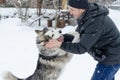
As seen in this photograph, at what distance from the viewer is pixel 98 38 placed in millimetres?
2762

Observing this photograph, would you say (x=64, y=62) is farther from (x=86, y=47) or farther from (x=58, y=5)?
(x=58, y=5)

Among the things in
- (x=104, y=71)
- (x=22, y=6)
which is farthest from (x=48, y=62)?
(x=22, y=6)

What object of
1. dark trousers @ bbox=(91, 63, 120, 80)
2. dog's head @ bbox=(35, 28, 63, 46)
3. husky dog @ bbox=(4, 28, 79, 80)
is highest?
dog's head @ bbox=(35, 28, 63, 46)

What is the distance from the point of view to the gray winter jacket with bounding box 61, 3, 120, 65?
2701 mm

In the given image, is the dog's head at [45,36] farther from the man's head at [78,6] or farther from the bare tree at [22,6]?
the bare tree at [22,6]

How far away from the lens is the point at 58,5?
51.9 ft

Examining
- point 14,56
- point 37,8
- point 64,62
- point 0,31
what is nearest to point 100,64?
point 64,62

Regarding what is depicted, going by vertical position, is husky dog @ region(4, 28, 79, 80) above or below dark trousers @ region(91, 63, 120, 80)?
below

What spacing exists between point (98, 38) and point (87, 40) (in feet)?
0.41

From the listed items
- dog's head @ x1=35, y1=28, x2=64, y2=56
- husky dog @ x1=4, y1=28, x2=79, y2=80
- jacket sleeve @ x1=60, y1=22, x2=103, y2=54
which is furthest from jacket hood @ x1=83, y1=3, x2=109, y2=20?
husky dog @ x1=4, y1=28, x2=79, y2=80

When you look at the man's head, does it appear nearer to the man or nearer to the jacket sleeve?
the man

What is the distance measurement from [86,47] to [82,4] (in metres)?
0.40

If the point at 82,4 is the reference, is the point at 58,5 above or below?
below

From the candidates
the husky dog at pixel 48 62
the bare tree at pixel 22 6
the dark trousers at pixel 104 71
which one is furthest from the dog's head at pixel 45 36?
the bare tree at pixel 22 6
